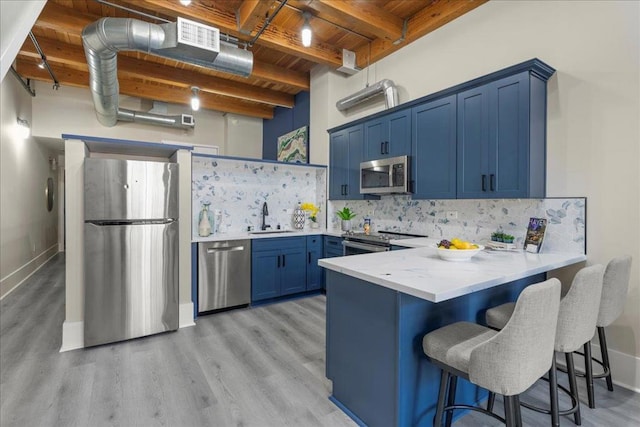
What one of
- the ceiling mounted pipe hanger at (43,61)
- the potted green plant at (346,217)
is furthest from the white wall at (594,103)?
the ceiling mounted pipe hanger at (43,61)

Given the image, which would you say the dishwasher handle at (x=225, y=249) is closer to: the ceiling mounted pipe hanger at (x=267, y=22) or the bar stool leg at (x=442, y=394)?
the ceiling mounted pipe hanger at (x=267, y=22)

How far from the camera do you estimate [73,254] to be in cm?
276

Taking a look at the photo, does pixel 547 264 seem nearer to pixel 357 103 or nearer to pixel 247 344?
pixel 247 344

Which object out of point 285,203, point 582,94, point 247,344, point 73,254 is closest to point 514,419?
point 247,344

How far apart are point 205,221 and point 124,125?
356 cm

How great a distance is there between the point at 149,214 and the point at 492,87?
10.7ft

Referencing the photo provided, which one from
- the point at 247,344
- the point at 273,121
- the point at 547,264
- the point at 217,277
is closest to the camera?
the point at 547,264

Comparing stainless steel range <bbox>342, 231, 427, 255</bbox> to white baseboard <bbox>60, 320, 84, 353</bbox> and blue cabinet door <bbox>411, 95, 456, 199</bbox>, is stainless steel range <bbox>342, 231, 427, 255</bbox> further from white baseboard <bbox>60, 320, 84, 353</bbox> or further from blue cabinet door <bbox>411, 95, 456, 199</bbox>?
white baseboard <bbox>60, 320, 84, 353</bbox>

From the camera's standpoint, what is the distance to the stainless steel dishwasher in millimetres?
3498

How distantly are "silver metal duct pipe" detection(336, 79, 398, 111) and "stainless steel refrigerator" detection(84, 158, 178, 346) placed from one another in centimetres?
253

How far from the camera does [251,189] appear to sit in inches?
175

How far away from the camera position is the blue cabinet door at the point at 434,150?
300cm

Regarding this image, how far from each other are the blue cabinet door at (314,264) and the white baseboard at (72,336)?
2.47m

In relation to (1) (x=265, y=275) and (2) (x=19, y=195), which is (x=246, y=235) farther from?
(2) (x=19, y=195)
